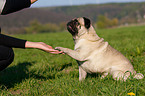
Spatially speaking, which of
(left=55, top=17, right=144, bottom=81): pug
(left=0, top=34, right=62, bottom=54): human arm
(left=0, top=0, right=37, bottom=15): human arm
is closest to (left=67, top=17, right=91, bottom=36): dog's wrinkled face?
(left=55, top=17, right=144, bottom=81): pug

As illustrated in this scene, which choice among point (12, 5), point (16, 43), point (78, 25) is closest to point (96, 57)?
point (78, 25)

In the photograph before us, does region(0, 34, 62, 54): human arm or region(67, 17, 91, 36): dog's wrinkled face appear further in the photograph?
region(67, 17, 91, 36): dog's wrinkled face

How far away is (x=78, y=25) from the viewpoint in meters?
3.86

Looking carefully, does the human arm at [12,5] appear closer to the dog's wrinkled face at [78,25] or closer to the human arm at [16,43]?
the human arm at [16,43]

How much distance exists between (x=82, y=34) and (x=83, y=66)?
0.73m

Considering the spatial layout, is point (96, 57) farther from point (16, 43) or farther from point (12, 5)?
point (12, 5)

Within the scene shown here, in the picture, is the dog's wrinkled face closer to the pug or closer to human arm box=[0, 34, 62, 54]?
the pug

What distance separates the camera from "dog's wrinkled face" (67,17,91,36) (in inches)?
149

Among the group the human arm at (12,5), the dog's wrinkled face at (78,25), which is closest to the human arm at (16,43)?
the human arm at (12,5)

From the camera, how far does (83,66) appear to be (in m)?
3.51

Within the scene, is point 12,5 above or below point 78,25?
above

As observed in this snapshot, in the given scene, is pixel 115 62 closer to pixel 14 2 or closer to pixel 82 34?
pixel 82 34

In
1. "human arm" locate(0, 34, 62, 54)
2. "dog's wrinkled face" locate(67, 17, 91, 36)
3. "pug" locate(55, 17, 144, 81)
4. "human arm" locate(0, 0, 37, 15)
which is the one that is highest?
"human arm" locate(0, 0, 37, 15)

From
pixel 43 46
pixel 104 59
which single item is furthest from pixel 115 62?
pixel 43 46
